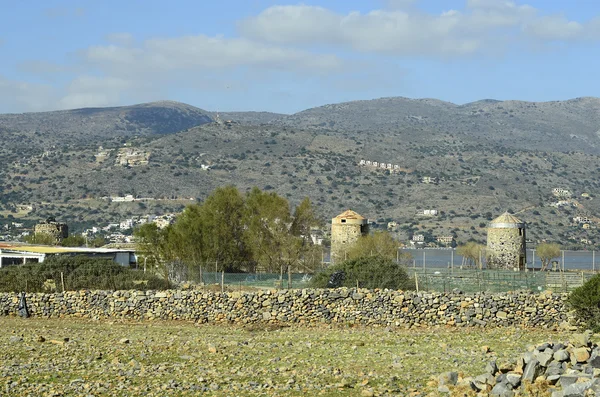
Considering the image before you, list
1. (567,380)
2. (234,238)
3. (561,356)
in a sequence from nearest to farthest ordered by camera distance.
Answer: (567,380), (561,356), (234,238)

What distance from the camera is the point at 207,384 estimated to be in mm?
17266

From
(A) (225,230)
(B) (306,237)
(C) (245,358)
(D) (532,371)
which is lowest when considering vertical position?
(C) (245,358)

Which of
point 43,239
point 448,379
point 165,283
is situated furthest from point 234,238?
point 448,379

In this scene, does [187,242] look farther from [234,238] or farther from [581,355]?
[581,355]

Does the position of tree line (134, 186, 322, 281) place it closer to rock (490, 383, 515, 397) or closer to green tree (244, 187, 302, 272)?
green tree (244, 187, 302, 272)

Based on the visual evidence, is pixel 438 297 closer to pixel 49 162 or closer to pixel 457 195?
pixel 457 195

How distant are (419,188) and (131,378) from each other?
135 metres

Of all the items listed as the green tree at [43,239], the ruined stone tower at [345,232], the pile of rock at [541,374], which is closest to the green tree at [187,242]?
the ruined stone tower at [345,232]

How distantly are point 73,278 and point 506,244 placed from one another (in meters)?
32.3

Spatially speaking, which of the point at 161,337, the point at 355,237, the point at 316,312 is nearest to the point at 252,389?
the point at 161,337

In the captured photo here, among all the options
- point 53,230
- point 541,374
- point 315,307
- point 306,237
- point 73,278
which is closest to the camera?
point 541,374

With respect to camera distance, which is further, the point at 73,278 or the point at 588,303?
the point at 73,278

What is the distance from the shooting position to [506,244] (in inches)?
2366

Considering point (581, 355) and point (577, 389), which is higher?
point (581, 355)
